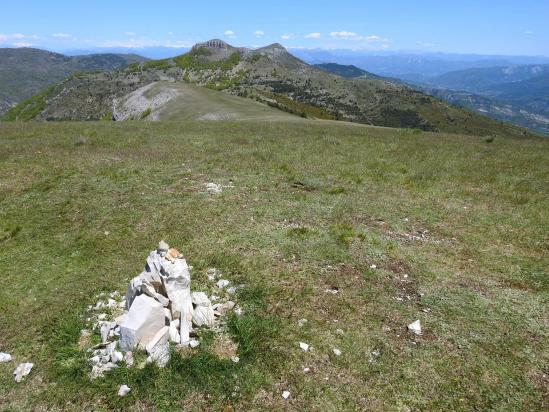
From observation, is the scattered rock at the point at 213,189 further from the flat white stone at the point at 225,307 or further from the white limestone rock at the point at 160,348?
the white limestone rock at the point at 160,348

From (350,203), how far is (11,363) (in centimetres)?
1442

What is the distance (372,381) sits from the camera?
8.63 meters

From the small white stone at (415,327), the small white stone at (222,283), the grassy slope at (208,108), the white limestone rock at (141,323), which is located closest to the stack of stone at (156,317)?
the white limestone rock at (141,323)

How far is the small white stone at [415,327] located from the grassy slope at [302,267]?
272 mm

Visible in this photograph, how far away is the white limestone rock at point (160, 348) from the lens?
353 inches

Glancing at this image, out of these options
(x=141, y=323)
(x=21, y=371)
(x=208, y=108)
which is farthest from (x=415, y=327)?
(x=208, y=108)

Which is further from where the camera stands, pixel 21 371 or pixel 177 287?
pixel 177 287

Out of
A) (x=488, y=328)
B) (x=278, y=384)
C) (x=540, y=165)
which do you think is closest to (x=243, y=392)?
(x=278, y=384)

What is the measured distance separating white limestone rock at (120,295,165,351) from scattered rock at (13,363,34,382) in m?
2.12

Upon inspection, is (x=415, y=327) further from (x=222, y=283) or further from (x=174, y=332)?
(x=174, y=332)

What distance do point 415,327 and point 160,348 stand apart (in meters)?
6.49

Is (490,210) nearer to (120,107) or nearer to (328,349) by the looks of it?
(328,349)

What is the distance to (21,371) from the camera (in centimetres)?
889

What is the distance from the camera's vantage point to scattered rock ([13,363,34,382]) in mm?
8758
